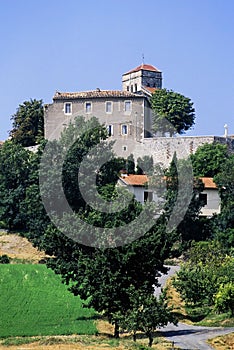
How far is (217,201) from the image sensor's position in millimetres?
58188

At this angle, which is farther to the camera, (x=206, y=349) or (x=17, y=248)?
(x=17, y=248)

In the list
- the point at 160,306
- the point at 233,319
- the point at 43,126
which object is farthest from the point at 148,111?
the point at 160,306

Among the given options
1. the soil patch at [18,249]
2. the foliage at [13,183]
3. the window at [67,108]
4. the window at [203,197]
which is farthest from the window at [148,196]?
the window at [67,108]

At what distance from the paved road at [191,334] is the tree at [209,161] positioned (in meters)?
25.7

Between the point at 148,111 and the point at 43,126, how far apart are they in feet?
35.1

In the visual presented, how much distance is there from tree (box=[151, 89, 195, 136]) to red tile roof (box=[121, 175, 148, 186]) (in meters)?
12.4

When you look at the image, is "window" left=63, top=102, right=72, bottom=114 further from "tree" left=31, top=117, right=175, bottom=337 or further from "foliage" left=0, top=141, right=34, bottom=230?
"tree" left=31, top=117, right=175, bottom=337

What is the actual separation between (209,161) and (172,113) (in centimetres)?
1094

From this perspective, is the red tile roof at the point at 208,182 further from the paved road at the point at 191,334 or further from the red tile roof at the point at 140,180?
the paved road at the point at 191,334

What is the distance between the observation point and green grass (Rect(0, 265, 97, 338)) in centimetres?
3559

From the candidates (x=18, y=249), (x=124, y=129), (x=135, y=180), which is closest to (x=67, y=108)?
(x=124, y=129)

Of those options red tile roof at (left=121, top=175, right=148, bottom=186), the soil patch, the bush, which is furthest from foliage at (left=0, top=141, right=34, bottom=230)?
red tile roof at (left=121, top=175, right=148, bottom=186)

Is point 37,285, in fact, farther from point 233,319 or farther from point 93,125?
point 93,125

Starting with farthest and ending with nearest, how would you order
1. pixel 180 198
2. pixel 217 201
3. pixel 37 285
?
pixel 217 201 < pixel 180 198 < pixel 37 285
